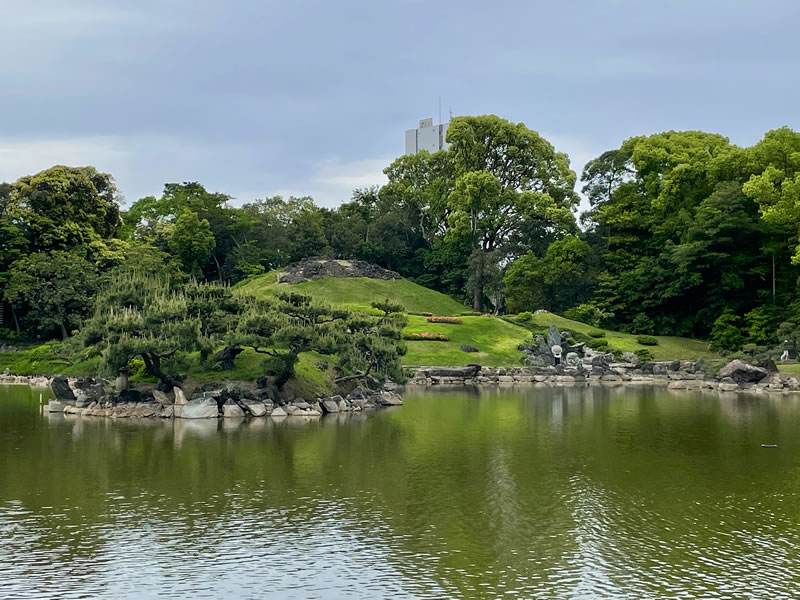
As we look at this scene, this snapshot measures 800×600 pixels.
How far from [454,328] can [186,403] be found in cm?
3457

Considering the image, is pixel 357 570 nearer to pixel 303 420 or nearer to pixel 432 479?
pixel 432 479

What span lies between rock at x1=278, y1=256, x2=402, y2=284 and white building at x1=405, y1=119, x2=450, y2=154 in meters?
59.1

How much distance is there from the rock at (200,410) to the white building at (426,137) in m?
108

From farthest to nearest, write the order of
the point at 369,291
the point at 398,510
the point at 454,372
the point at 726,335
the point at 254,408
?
1. the point at 369,291
2. the point at 726,335
3. the point at 454,372
4. the point at 254,408
5. the point at 398,510

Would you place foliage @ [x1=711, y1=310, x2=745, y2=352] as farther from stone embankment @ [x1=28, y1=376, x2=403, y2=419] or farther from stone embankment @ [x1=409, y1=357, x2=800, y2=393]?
stone embankment @ [x1=28, y1=376, x2=403, y2=419]

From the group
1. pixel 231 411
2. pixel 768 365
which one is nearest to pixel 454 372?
pixel 768 365

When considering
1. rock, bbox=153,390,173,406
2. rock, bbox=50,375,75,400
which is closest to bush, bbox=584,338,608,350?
rock, bbox=153,390,173,406

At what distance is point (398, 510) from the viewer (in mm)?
18500

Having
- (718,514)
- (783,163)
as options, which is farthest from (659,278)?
(718,514)

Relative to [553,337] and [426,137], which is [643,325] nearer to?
[553,337]

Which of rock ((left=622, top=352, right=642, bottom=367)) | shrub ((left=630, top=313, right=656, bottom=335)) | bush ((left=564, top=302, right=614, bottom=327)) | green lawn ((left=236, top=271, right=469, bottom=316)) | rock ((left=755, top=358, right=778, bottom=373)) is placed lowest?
rock ((left=755, top=358, right=778, bottom=373))

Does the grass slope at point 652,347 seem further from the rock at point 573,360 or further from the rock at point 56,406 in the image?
the rock at point 56,406

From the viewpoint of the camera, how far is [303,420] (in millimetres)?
34375

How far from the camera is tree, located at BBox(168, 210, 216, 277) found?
8169cm
